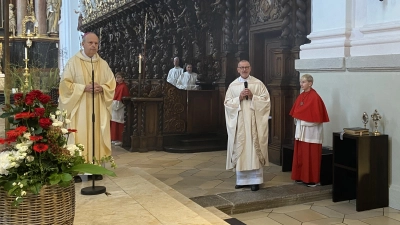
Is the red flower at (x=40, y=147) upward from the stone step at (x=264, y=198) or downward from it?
upward

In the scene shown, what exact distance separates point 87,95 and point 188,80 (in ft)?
17.7

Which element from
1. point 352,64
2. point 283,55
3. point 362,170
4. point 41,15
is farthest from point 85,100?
point 41,15

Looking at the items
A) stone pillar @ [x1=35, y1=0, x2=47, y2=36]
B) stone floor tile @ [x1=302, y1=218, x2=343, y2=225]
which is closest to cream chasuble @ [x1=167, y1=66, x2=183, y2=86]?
stone floor tile @ [x1=302, y1=218, x2=343, y2=225]

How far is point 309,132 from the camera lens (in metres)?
6.48

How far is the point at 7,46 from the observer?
4.39 m

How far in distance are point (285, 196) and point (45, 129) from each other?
385cm

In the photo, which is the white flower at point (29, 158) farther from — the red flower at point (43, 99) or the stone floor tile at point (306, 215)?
the stone floor tile at point (306, 215)

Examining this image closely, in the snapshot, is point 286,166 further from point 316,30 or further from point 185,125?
point 185,125

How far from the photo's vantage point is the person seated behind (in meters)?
11.2

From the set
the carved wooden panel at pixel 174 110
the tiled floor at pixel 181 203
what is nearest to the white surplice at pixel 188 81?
the carved wooden panel at pixel 174 110

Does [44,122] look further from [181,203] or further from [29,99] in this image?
[181,203]

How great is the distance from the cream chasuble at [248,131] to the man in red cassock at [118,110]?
14.0ft

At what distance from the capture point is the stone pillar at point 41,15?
87.1 ft

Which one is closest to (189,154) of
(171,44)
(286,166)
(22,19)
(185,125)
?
(185,125)
